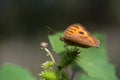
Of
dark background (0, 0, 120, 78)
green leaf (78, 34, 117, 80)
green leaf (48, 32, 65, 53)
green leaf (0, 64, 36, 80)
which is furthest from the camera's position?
dark background (0, 0, 120, 78)

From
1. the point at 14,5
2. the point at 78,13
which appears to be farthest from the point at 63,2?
the point at 14,5

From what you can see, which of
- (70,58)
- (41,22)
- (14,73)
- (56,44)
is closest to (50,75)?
(70,58)

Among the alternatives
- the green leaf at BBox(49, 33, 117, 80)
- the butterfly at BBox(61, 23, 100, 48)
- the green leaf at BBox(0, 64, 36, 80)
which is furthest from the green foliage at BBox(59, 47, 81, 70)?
the green leaf at BBox(0, 64, 36, 80)

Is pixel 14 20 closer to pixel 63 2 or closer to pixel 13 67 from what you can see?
pixel 63 2

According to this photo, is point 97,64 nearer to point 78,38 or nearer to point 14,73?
point 14,73

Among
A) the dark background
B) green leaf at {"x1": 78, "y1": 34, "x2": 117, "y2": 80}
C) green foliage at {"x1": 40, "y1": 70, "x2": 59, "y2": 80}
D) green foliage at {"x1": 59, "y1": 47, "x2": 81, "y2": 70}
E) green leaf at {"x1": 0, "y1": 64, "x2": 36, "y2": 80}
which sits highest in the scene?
the dark background

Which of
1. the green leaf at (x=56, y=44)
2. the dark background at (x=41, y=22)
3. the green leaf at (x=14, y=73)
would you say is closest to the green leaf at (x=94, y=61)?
the green leaf at (x=56, y=44)

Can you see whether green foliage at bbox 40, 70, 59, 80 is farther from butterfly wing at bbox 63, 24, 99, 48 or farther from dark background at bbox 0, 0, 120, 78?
dark background at bbox 0, 0, 120, 78
